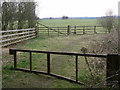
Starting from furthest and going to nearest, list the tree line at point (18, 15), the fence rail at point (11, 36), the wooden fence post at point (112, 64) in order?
the tree line at point (18, 15), the fence rail at point (11, 36), the wooden fence post at point (112, 64)

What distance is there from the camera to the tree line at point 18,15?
13.3m

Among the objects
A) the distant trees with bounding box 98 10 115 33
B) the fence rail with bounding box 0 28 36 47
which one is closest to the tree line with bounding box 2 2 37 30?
the fence rail with bounding box 0 28 36 47

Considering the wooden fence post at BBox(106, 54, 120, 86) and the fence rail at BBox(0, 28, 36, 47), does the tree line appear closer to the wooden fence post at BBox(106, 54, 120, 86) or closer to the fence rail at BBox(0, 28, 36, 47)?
the fence rail at BBox(0, 28, 36, 47)

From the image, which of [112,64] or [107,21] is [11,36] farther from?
[107,21]

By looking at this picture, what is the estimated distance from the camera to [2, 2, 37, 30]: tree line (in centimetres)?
1332

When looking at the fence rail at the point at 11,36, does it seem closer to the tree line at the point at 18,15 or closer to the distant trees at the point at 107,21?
the tree line at the point at 18,15

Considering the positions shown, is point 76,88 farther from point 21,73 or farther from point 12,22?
point 12,22

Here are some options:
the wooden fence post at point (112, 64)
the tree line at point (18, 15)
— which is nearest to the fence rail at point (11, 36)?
the tree line at point (18, 15)

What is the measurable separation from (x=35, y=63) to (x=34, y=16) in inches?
432

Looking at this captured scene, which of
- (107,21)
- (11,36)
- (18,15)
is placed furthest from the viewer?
(107,21)

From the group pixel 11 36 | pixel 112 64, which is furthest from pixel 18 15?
pixel 112 64

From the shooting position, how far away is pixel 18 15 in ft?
47.8

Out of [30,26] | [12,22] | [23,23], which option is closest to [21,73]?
[12,22]

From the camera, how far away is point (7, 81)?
184 inches
